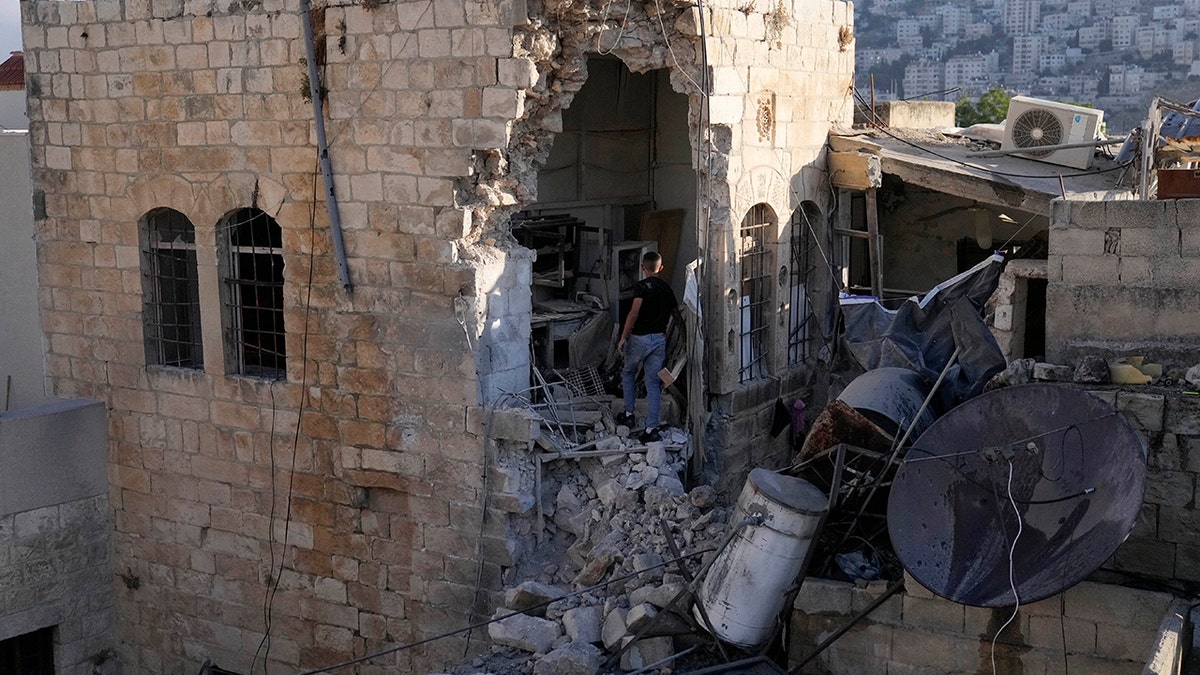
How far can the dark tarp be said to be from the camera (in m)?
10.9

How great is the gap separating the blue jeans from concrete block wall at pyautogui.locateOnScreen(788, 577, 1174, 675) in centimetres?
240

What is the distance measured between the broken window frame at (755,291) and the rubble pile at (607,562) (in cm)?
173

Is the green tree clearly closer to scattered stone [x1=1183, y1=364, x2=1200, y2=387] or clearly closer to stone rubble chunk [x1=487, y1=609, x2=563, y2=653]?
scattered stone [x1=1183, y1=364, x2=1200, y2=387]

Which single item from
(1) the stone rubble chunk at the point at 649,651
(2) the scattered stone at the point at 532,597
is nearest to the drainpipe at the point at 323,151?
(2) the scattered stone at the point at 532,597

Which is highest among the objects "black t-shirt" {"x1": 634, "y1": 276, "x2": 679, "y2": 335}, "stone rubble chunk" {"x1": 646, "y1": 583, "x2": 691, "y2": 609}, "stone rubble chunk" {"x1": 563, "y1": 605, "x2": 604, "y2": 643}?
"black t-shirt" {"x1": 634, "y1": 276, "x2": 679, "y2": 335}

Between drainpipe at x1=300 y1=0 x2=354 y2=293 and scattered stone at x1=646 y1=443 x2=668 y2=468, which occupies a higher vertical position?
drainpipe at x1=300 y1=0 x2=354 y2=293

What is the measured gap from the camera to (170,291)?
12.6 meters

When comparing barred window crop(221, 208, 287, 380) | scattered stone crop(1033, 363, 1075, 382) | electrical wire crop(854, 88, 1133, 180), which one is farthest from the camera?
electrical wire crop(854, 88, 1133, 180)

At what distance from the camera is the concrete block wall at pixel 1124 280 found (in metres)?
9.59

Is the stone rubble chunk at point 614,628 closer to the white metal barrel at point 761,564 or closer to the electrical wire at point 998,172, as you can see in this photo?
the white metal barrel at point 761,564

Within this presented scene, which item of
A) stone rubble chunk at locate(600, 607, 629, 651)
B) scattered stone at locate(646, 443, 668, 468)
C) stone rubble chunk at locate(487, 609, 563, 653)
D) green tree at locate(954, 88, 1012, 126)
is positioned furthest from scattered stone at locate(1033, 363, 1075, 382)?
green tree at locate(954, 88, 1012, 126)

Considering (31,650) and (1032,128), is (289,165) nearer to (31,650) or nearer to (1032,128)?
(31,650)

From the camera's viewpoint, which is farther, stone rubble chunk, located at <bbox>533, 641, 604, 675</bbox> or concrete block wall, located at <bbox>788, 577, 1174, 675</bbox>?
stone rubble chunk, located at <bbox>533, 641, 604, 675</bbox>

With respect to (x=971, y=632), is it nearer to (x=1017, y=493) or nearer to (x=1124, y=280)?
(x=1017, y=493)
